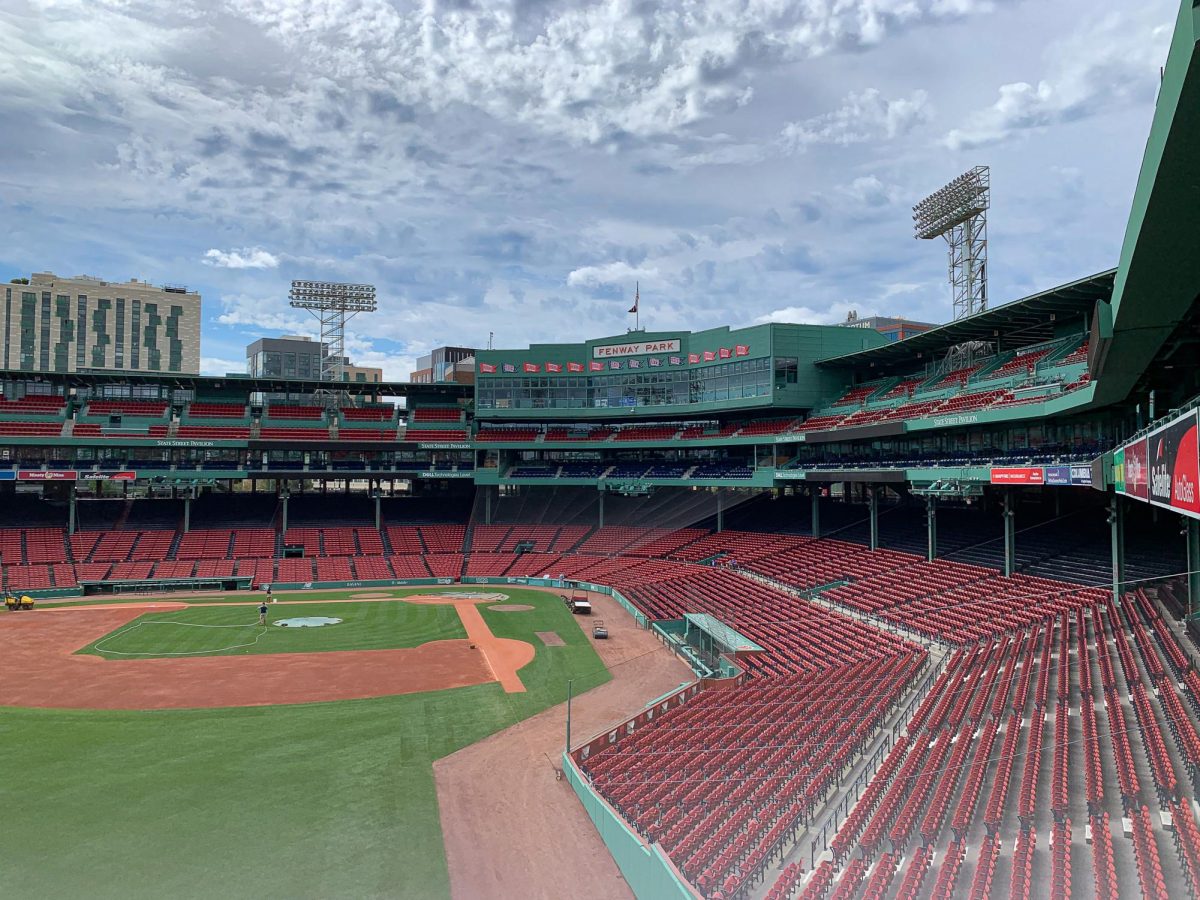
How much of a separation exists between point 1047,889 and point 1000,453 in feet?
101

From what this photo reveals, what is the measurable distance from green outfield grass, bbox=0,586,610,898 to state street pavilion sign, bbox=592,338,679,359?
3872 centimetres

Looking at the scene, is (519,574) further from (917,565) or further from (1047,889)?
(1047,889)

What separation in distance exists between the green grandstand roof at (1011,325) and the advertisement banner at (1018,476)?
9.68 metres

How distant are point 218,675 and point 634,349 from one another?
A: 42.3 m

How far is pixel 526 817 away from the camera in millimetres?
19203

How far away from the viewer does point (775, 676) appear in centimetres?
2856

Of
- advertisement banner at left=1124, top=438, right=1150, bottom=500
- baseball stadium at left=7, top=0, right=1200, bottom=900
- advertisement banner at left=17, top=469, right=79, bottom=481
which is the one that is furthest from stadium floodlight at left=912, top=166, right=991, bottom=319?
advertisement banner at left=17, top=469, right=79, bottom=481

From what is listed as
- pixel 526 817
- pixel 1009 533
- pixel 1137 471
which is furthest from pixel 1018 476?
pixel 526 817

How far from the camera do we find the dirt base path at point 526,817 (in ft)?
52.9

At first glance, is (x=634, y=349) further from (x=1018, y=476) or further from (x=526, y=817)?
(x=526, y=817)

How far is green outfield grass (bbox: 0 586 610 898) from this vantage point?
1612 cm

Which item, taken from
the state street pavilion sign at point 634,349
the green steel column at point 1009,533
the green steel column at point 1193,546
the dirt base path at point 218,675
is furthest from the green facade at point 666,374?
the green steel column at point 1193,546

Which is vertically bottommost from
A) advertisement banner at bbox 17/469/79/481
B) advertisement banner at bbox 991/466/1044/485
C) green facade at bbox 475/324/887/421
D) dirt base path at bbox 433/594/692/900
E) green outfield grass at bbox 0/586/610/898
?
dirt base path at bbox 433/594/692/900

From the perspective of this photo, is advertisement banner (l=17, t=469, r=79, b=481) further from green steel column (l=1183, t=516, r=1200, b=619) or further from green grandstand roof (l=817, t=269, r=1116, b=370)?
green steel column (l=1183, t=516, r=1200, b=619)
